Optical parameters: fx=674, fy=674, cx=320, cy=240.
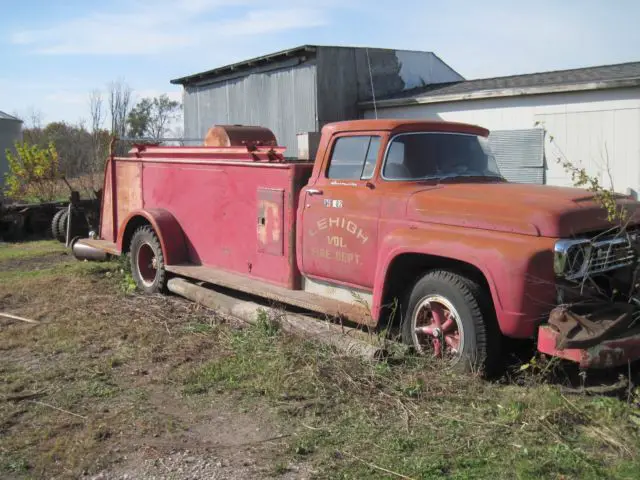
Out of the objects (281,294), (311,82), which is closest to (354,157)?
(281,294)

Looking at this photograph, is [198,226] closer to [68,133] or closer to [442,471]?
[442,471]

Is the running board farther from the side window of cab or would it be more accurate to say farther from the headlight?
the headlight

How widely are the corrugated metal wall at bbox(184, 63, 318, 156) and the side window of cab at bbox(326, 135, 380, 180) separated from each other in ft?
30.2

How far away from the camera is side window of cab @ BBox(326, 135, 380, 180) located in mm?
5691

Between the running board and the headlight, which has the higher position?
the headlight

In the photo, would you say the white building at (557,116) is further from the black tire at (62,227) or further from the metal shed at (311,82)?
the black tire at (62,227)

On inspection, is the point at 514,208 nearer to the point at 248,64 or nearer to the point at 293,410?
the point at 293,410

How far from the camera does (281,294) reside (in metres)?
6.25

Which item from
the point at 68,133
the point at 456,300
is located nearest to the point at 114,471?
the point at 456,300

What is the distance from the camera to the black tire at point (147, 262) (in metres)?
8.06

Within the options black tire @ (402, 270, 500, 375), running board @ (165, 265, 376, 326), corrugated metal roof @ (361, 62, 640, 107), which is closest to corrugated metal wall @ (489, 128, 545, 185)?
corrugated metal roof @ (361, 62, 640, 107)

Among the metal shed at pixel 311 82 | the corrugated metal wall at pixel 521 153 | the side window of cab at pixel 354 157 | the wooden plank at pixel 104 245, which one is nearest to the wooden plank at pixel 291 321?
Answer: the side window of cab at pixel 354 157

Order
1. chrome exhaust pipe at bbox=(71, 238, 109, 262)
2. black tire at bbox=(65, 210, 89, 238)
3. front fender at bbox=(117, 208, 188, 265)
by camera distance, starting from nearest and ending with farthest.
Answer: front fender at bbox=(117, 208, 188, 265) < chrome exhaust pipe at bbox=(71, 238, 109, 262) < black tire at bbox=(65, 210, 89, 238)

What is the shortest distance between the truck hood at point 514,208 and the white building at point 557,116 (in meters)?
5.31
